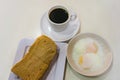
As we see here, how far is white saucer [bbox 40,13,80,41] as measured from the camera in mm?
723

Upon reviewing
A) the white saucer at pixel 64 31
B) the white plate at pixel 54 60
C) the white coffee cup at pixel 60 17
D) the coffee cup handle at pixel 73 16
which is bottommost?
the white plate at pixel 54 60

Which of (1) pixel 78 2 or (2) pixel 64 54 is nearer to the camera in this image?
(2) pixel 64 54

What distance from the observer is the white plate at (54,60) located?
0.65 metres

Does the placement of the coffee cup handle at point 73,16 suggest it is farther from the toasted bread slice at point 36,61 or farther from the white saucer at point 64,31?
the toasted bread slice at point 36,61

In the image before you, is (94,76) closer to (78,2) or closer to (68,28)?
(68,28)

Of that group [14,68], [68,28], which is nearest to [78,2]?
[68,28]

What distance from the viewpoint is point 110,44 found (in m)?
0.71

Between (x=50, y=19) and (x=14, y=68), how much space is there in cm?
21

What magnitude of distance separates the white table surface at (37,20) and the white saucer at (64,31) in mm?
21

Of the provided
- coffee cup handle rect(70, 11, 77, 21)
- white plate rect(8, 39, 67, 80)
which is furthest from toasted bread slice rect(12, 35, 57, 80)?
coffee cup handle rect(70, 11, 77, 21)

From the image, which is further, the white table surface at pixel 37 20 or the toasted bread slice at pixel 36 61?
the white table surface at pixel 37 20

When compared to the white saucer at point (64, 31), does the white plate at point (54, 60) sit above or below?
below

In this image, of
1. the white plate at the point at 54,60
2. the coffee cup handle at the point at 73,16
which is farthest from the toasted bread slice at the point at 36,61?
the coffee cup handle at the point at 73,16

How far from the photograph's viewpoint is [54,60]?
671 mm
